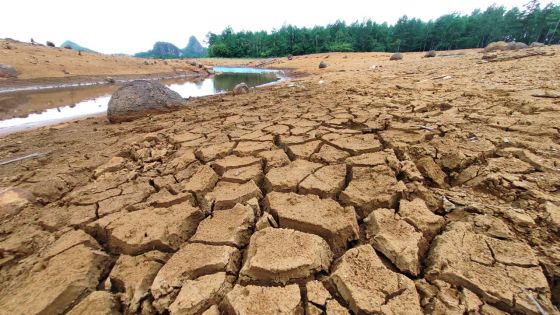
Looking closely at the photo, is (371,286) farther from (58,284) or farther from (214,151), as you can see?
(214,151)

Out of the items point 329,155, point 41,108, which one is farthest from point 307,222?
point 41,108

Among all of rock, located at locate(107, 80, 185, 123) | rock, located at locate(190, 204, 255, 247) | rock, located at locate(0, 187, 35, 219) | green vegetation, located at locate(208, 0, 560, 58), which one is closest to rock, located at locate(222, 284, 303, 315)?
rock, located at locate(190, 204, 255, 247)

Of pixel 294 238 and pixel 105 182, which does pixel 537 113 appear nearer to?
pixel 294 238

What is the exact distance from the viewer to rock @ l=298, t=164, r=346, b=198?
1.60 m

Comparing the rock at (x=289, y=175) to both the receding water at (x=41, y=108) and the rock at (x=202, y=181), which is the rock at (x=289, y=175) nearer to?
the rock at (x=202, y=181)

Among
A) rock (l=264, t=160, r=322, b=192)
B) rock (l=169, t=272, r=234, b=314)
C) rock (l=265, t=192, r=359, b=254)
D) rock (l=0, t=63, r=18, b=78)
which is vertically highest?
rock (l=0, t=63, r=18, b=78)

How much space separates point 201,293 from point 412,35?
46.2m

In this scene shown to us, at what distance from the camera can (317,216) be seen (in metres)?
1.37

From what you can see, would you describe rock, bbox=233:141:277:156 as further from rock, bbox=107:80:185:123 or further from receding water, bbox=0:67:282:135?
receding water, bbox=0:67:282:135

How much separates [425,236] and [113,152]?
3111 mm

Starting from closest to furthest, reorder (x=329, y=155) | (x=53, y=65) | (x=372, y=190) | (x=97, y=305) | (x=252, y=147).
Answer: (x=97, y=305) → (x=372, y=190) → (x=329, y=155) → (x=252, y=147) → (x=53, y=65)

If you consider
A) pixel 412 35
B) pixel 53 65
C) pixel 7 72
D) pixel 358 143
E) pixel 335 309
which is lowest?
pixel 335 309

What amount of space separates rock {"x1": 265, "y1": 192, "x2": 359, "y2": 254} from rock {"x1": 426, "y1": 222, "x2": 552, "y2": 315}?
38 cm

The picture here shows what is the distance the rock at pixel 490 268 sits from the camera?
88 cm
